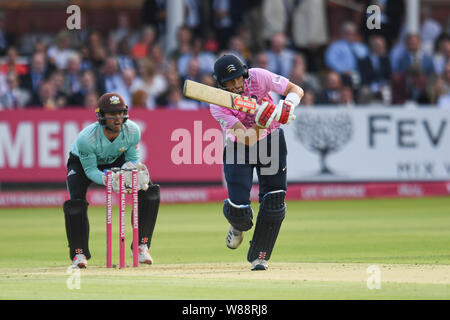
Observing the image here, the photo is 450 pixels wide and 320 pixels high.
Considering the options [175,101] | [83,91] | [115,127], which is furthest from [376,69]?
[115,127]

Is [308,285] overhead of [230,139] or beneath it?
beneath

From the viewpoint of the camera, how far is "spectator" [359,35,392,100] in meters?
19.5

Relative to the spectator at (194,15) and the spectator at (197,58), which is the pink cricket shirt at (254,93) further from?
the spectator at (194,15)

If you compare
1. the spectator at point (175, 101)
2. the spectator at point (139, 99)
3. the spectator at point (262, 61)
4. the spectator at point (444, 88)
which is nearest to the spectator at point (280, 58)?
the spectator at point (262, 61)

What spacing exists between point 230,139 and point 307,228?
470 centimetres

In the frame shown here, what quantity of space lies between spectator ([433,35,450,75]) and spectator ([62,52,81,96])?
687 centimetres

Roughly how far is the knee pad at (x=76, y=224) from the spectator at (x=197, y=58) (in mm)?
9152

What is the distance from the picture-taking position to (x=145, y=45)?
770 inches

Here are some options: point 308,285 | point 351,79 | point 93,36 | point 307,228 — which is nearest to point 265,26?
point 351,79

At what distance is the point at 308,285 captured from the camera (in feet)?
27.2

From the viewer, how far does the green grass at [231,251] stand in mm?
7993

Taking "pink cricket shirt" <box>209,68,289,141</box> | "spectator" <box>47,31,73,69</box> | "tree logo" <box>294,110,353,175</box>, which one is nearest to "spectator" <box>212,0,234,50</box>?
"tree logo" <box>294,110,353,175</box>
